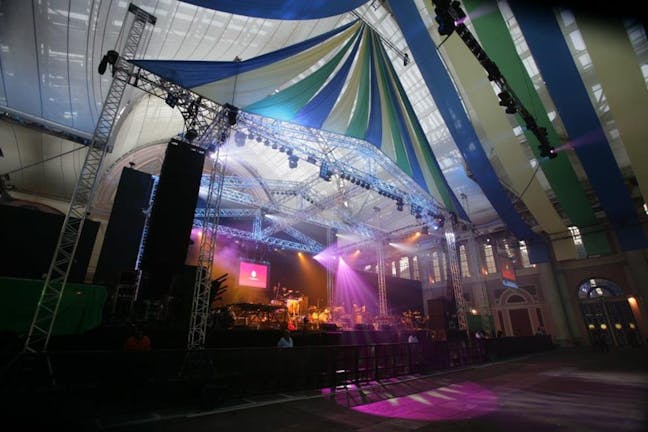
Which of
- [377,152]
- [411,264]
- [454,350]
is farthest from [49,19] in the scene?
[411,264]

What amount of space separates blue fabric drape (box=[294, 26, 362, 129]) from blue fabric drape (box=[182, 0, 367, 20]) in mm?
2178

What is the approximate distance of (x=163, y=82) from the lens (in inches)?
278

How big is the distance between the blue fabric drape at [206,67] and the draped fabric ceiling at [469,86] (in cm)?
3

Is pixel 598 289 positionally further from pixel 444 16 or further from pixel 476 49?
pixel 444 16

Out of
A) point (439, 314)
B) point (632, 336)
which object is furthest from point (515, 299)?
point (439, 314)

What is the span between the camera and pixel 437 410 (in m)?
4.27

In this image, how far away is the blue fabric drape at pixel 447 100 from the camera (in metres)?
7.49

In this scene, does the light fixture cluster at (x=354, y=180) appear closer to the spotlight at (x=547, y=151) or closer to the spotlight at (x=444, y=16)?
the spotlight at (x=547, y=151)

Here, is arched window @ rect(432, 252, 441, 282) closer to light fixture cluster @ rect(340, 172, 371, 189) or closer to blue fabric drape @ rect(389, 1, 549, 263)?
blue fabric drape @ rect(389, 1, 549, 263)

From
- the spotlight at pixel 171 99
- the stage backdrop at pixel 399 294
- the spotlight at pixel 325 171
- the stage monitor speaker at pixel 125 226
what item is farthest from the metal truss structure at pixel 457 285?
the stage monitor speaker at pixel 125 226

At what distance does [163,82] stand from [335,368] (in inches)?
302

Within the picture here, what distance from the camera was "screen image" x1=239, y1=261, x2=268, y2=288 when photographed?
17.1 metres

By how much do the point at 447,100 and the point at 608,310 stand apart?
15.8m

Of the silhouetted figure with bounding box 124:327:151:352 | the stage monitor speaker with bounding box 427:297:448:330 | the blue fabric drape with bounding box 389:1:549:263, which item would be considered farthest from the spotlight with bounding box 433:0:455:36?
the stage monitor speaker with bounding box 427:297:448:330
